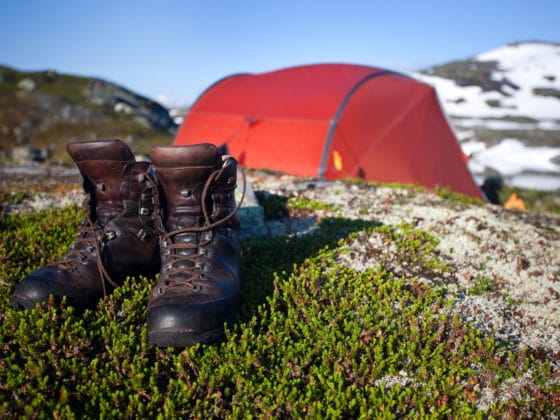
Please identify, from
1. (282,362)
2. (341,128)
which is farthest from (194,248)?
(341,128)

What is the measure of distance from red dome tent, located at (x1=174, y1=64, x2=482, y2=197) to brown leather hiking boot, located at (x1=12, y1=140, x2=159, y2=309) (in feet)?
28.0

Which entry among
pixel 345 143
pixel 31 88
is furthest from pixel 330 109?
pixel 31 88

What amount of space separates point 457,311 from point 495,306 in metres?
0.61

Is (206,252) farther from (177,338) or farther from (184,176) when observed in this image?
(177,338)

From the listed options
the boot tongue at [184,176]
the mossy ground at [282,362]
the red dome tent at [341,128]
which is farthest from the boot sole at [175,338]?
the red dome tent at [341,128]

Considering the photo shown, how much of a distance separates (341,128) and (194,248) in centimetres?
950

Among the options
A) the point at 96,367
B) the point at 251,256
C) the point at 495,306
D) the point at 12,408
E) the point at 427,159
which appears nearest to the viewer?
the point at 12,408

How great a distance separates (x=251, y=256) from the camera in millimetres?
6004

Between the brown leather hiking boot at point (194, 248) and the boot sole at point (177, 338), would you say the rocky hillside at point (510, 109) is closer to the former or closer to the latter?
the brown leather hiking boot at point (194, 248)

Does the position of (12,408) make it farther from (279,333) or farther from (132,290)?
(279,333)

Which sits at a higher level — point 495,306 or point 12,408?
point 12,408

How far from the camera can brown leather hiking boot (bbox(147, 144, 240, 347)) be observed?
3.71 meters

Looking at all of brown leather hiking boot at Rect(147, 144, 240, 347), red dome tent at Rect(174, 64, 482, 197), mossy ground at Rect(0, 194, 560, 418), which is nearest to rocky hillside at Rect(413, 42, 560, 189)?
red dome tent at Rect(174, 64, 482, 197)

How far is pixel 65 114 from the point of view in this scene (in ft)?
162
